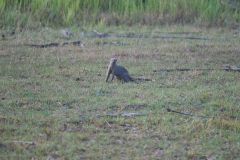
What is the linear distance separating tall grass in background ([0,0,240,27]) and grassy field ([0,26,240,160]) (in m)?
0.83

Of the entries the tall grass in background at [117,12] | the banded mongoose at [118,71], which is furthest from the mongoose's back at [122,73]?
the tall grass in background at [117,12]

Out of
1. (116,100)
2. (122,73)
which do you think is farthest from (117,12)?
(116,100)

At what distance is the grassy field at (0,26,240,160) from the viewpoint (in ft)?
20.0

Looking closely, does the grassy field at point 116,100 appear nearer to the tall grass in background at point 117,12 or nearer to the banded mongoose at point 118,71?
the banded mongoose at point 118,71

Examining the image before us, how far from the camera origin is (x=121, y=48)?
459 inches

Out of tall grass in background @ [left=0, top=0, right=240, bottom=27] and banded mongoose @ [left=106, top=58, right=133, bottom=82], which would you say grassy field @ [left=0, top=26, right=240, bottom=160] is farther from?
tall grass in background @ [left=0, top=0, right=240, bottom=27]

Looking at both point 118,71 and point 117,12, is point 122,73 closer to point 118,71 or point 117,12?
point 118,71

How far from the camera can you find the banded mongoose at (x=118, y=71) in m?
8.82

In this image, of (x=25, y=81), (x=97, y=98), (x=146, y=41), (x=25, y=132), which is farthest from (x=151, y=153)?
(x=146, y=41)

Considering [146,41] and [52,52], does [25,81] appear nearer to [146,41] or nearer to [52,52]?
[52,52]

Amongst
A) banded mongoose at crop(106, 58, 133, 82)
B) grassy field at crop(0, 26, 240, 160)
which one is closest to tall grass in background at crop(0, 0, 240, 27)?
grassy field at crop(0, 26, 240, 160)

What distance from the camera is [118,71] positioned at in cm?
883

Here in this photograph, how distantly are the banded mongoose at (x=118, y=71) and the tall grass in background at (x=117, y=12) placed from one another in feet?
15.1

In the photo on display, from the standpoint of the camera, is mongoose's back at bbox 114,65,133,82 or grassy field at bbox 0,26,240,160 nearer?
grassy field at bbox 0,26,240,160
